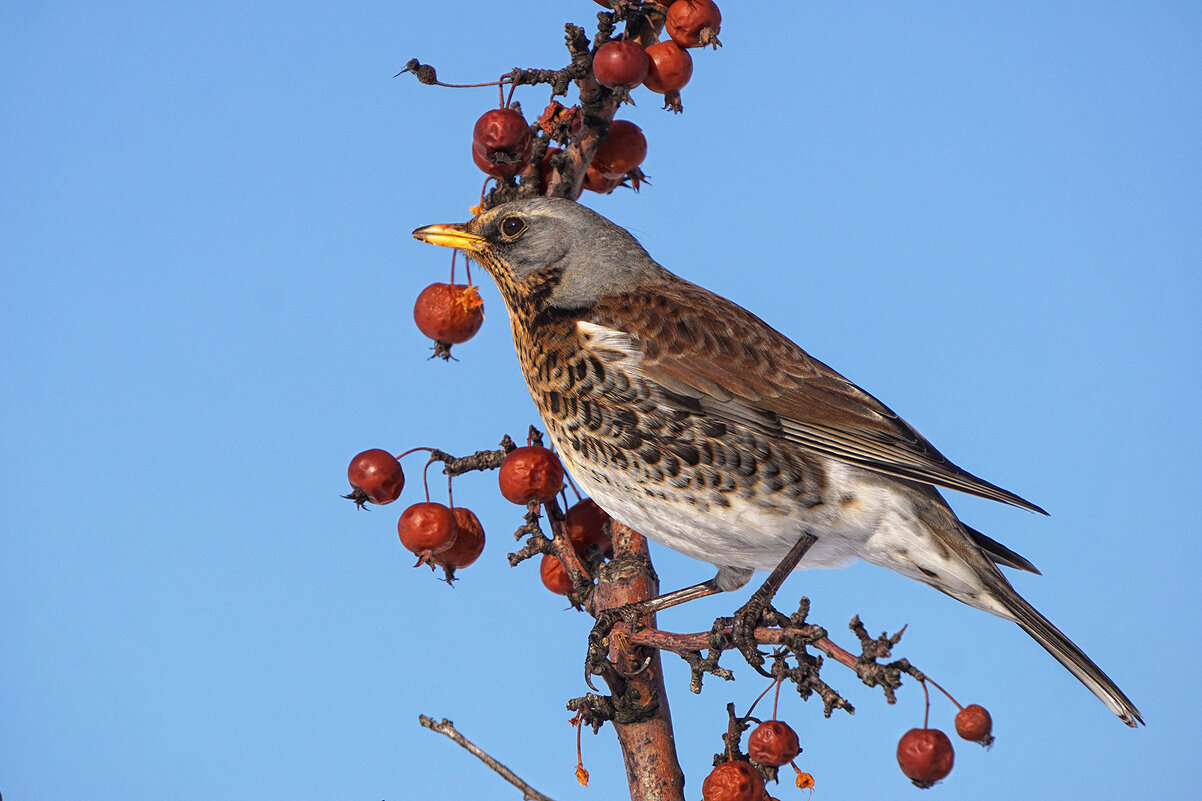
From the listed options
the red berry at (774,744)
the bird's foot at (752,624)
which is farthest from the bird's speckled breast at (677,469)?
the red berry at (774,744)

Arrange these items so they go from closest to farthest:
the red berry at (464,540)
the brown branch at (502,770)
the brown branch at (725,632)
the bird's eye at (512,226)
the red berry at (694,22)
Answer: the brown branch at (725,632) → the brown branch at (502,770) → the red berry at (694,22) → the red berry at (464,540) → the bird's eye at (512,226)

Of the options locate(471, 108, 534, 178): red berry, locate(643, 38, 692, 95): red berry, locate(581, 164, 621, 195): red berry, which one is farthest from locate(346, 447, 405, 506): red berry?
locate(643, 38, 692, 95): red berry

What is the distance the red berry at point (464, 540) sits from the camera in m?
2.22

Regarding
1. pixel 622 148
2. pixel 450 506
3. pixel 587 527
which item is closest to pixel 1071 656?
pixel 587 527

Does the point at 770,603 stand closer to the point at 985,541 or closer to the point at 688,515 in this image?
the point at 688,515

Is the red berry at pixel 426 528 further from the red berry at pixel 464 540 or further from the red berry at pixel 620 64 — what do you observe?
the red berry at pixel 620 64

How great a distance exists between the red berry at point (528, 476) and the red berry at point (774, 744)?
2.08ft

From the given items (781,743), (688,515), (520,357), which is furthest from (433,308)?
(781,743)

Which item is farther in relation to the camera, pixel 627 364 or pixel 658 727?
pixel 627 364

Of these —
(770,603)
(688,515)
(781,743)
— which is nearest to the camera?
(781,743)

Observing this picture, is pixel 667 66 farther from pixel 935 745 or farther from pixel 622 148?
pixel 935 745

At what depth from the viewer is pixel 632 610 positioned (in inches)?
83.7

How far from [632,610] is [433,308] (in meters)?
0.73

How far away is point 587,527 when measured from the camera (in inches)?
94.0
